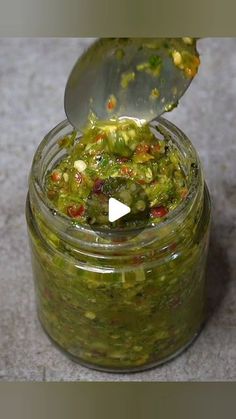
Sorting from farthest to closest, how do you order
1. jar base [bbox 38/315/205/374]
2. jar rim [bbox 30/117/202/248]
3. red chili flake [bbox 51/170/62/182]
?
jar base [bbox 38/315/205/374], red chili flake [bbox 51/170/62/182], jar rim [bbox 30/117/202/248]

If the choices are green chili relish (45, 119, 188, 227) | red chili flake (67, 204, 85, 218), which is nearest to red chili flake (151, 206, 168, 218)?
green chili relish (45, 119, 188, 227)

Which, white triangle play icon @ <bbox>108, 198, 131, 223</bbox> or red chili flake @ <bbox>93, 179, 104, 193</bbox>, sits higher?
red chili flake @ <bbox>93, 179, 104, 193</bbox>

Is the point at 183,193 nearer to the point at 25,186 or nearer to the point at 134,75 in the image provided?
the point at 134,75

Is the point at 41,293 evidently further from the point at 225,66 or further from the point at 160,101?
the point at 225,66

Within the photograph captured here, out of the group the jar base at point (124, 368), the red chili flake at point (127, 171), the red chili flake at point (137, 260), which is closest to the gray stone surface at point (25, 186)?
the jar base at point (124, 368)

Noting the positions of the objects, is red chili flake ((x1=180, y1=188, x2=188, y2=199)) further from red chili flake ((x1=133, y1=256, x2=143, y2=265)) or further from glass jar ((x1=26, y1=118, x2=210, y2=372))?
red chili flake ((x1=133, y1=256, x2=143, y2=265))

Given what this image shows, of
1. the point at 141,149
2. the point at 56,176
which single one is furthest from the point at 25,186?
the point at 141,149

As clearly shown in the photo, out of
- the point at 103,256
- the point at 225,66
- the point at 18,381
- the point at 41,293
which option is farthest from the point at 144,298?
the point at 225,66
